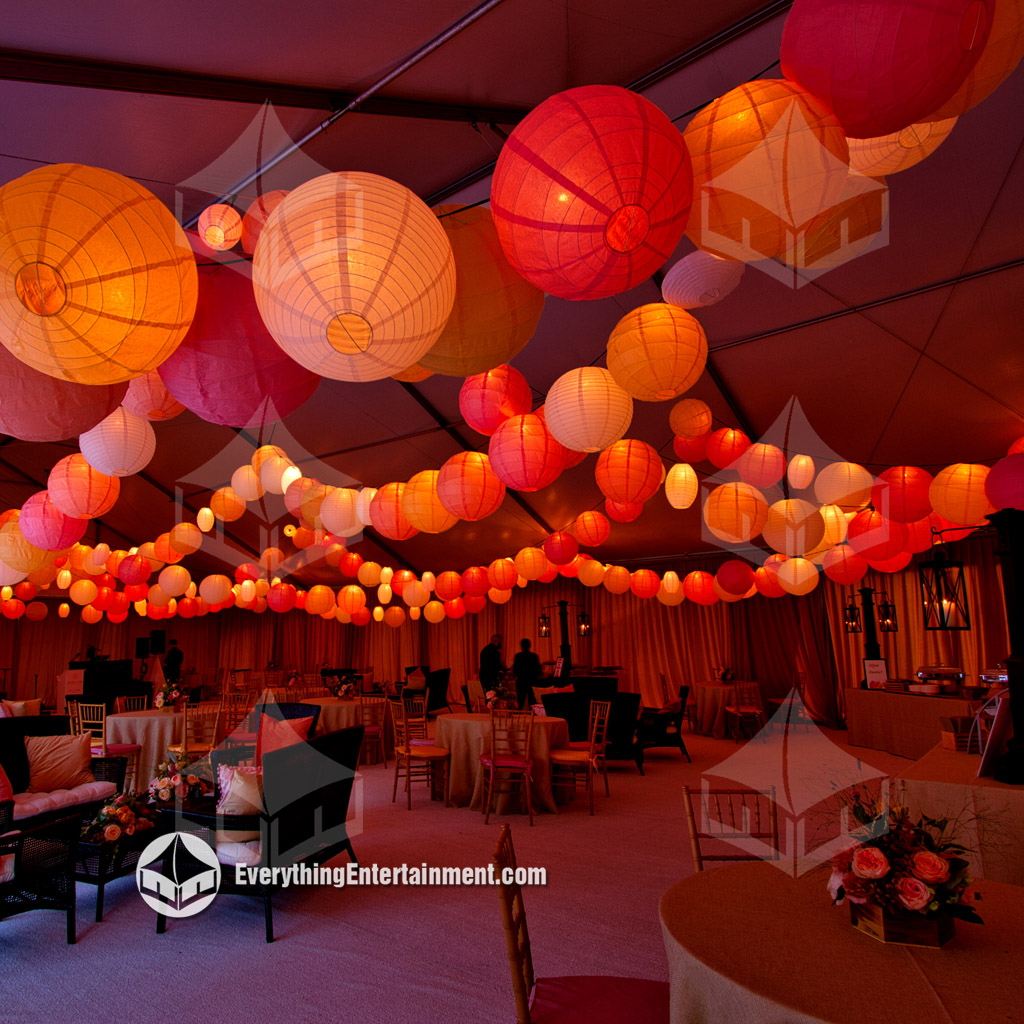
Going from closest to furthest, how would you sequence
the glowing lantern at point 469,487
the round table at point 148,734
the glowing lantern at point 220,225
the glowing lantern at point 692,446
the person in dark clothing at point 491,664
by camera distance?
the glowing lantern at point 220,225 → the glowing lantern at point 469,487 → the glowing lantern at point 692,446 → the round table at point 148,734 → the person in dark clothing at point 491,664

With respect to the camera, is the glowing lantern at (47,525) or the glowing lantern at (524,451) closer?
the glowing lantern at (524,451)

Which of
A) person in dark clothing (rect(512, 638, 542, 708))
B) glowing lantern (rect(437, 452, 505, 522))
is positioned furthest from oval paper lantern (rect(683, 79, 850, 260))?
person in dark clothing (rect(512, 638, 542, 708))

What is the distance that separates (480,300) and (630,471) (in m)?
2.26

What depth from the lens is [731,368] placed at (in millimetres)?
6688

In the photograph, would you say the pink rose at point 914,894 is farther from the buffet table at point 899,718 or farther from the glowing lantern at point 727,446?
the buffet table at point 899,718

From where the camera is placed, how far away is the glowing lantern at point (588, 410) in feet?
10.0

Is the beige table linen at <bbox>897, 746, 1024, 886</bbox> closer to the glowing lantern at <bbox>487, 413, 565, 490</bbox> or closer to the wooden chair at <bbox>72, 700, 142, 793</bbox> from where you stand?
the glowing lantern at <bbox>487, 413, 565, 490</bbox>

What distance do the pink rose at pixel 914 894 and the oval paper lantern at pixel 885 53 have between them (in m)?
1.91

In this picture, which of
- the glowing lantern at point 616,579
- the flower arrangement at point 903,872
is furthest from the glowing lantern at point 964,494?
the glowing lantern at point 616,579

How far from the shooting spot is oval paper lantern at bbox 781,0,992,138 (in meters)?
1.23

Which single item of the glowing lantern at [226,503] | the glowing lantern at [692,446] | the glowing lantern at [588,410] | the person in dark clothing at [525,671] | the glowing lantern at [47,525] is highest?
the glowing lantern at [692,446]

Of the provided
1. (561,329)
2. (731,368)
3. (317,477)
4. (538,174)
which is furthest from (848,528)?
(317,477)

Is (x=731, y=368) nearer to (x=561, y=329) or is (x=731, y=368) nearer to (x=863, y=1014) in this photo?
(x=561, y=329)

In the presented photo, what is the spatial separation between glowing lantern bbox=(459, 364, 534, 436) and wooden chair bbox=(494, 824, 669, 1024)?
2.24m
